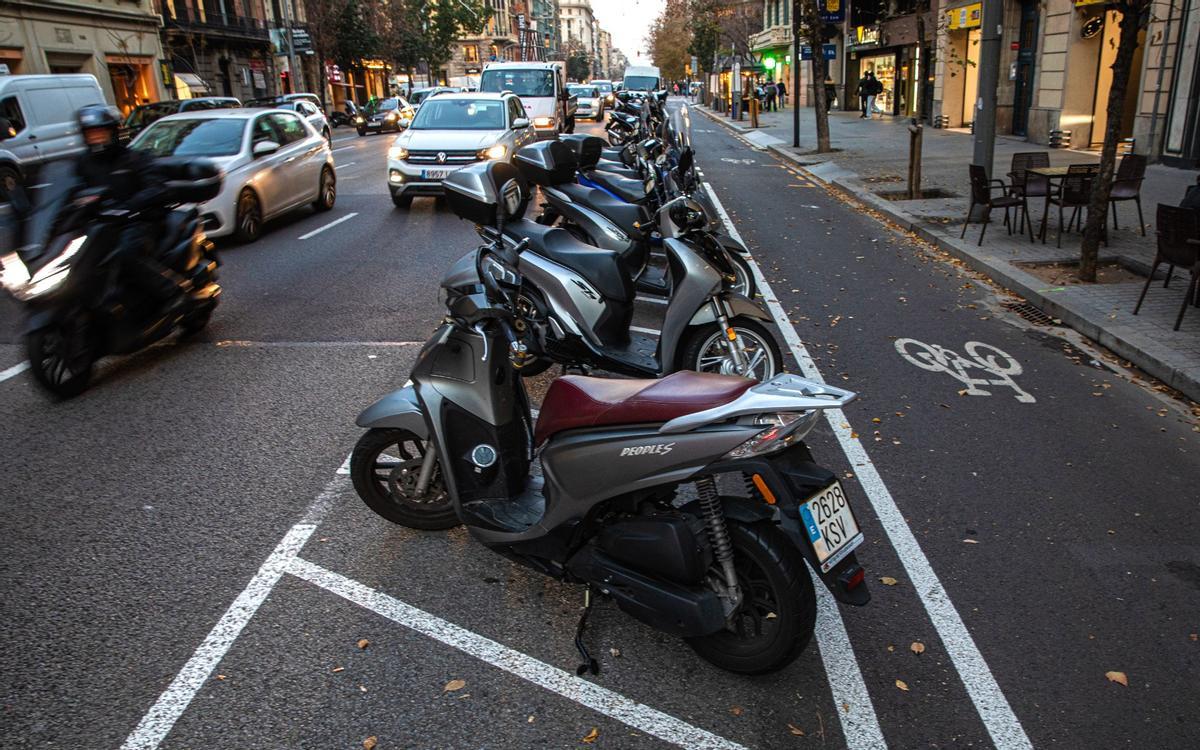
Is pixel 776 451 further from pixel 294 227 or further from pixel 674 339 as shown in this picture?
pixel 294 227

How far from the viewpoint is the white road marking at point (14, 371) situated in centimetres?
678

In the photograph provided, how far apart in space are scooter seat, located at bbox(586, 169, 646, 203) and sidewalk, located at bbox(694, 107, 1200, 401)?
13.3 ft

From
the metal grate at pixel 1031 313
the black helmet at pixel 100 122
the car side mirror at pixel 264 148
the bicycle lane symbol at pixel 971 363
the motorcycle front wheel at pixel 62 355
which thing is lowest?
the metal grate at pixel 1031 313

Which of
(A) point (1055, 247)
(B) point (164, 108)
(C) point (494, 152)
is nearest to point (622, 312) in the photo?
(A) point (1055, 247)

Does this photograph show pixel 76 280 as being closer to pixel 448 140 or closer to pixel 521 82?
pixel 448 140

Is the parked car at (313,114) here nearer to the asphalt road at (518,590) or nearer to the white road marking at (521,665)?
the asphalt road at (518,590)

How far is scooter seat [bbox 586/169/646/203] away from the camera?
938cm

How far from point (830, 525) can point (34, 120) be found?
843 inches

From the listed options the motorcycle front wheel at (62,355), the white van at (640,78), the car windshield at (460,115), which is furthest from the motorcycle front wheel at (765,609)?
the white van at (640,78)

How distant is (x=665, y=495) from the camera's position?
3.32 m

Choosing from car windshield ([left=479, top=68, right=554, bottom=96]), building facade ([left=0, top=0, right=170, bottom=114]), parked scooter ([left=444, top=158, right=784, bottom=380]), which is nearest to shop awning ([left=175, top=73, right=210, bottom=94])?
building facade ([left=0, top=0, right=170, bottom=114])

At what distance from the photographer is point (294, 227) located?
1358 centimetres

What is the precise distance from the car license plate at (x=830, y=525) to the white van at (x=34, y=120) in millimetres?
19013

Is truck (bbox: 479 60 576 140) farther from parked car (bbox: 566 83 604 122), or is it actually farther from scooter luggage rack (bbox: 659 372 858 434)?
scooter luggage rack (bbox: 659 372 858 434)
